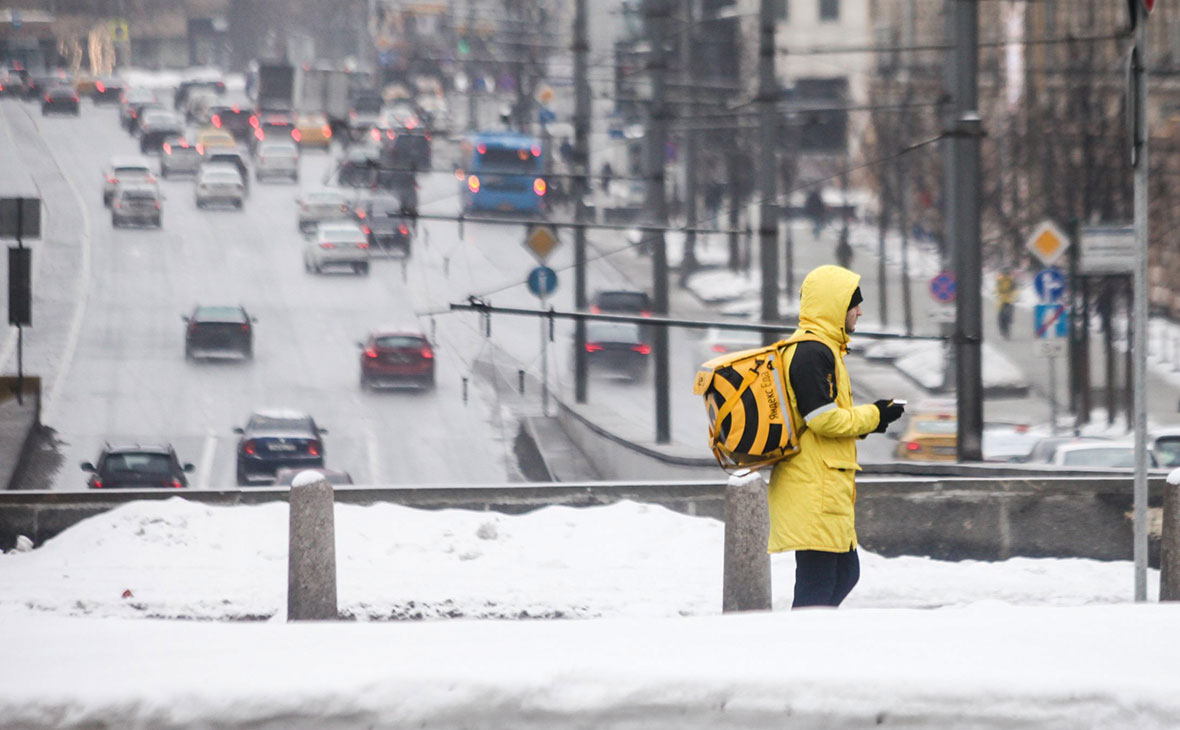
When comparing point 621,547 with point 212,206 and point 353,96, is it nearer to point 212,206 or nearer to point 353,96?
point 212,206

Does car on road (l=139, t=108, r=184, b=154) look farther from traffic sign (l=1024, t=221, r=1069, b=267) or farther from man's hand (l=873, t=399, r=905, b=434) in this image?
man's hand (l=873, t=399, r=905, b=434)

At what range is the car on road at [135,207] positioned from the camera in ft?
181

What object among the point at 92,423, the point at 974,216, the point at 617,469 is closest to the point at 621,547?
the point at 974,216

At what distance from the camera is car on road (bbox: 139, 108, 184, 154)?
67.2 meters

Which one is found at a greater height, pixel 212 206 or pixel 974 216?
pixel 212 206

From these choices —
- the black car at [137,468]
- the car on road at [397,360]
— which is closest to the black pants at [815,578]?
the black car at [137,468]

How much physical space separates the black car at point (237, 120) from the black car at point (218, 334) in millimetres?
29811

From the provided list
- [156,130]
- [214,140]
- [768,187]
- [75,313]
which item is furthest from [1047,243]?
[156,130]

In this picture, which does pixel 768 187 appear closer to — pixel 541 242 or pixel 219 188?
pixel 541 242

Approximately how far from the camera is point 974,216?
13.3 metres

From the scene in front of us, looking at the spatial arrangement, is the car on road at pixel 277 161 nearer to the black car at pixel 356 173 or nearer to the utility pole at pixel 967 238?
the black car at pixel 356 173

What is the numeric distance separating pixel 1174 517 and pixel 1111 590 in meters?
1.85

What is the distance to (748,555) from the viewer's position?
765 cm

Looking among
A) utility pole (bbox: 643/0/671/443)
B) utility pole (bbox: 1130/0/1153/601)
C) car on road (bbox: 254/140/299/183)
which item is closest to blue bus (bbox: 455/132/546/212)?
car on road (bbox: 254/140/299/183)
